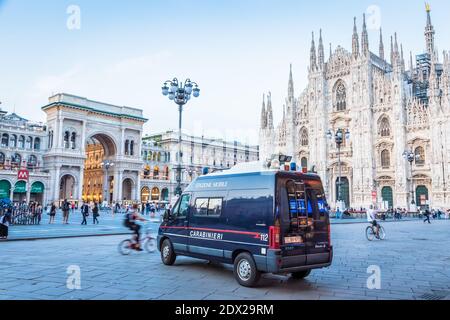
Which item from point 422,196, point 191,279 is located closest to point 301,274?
point 191,279

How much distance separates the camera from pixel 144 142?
73125 millimetres

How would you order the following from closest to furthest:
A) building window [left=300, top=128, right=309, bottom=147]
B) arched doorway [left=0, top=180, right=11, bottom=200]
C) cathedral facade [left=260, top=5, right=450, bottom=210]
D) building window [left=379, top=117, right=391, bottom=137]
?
1. cathedral facade [left=260, top=5, right=450, bottom=210]
2. building window [left=379, top=117, right=391, bottom=137]
3. arched doorway [left=0, top=180, right=11, bottom=200]
4. building window [left=300, top=128, right=309, bottom=147]

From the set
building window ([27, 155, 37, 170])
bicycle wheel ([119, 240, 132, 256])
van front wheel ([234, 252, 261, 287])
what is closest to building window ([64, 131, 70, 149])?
building window ([27, 155, 37, 170])

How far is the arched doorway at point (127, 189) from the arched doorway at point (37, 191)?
13.0m

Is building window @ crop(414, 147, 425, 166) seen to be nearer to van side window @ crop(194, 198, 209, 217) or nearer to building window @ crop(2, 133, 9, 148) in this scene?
van side window @ crop(194, 198, 209, 217)

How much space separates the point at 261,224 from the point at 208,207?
1719 millimetres

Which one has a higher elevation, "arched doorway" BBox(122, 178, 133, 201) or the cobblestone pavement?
"arched doorway" BBox(122, 178, 133, 201)

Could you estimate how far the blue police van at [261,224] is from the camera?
6.70 m

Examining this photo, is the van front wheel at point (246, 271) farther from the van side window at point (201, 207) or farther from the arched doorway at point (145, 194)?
the arched doorway at point (145, 194)

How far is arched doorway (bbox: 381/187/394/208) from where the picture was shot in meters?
44.8

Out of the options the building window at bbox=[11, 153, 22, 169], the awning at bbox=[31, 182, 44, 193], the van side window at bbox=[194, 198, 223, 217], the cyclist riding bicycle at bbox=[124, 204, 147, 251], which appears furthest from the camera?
the building window at bbox=[11, 153, 22, 169]

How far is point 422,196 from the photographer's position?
42.9 metres

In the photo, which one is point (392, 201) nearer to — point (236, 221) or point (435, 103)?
point (435, 103)

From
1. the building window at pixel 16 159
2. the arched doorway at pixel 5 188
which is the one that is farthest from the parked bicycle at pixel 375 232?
the building window at pixel 16 159
